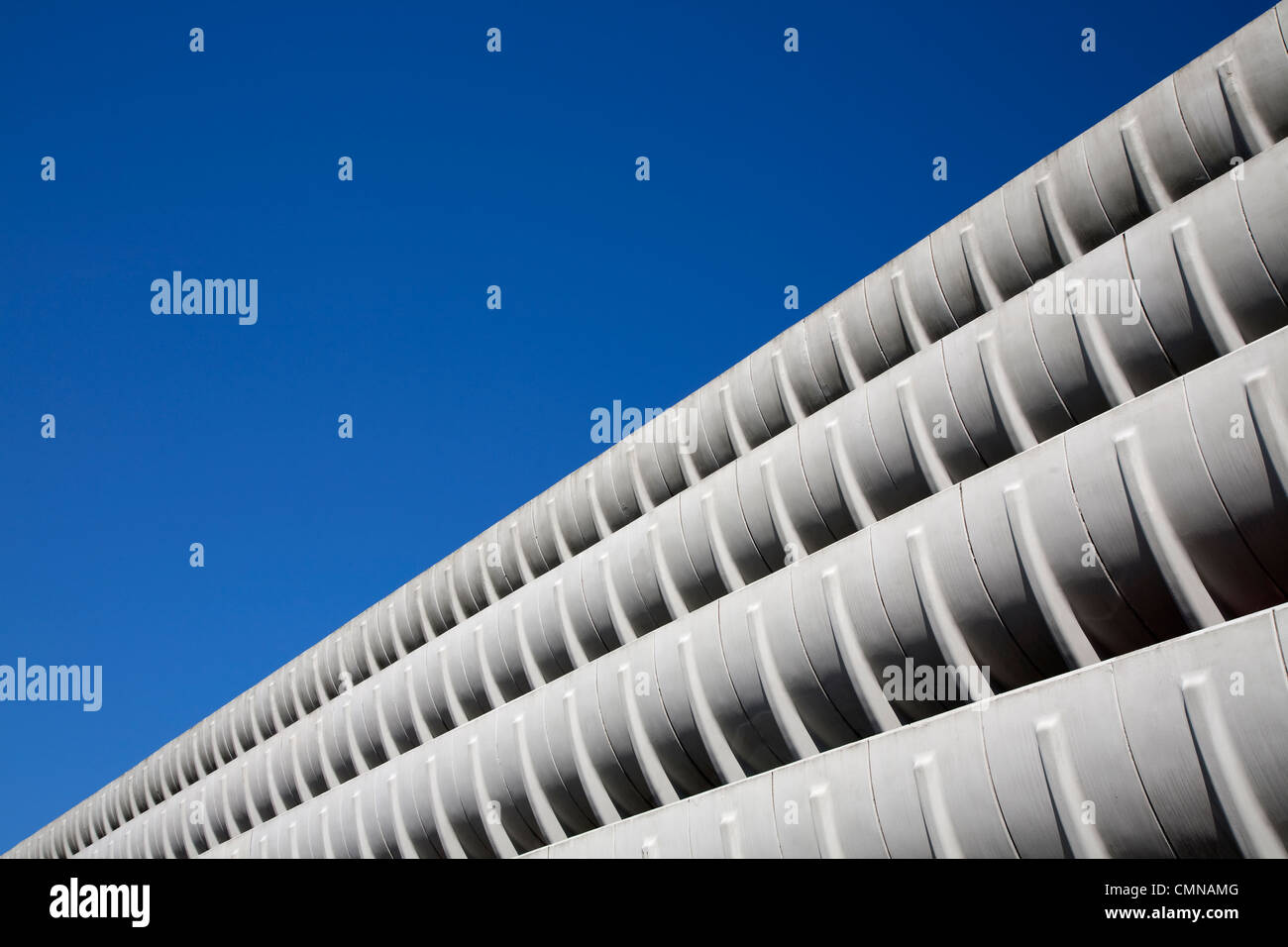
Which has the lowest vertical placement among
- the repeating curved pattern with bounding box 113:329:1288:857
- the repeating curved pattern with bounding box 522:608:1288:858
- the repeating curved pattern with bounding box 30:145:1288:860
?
the repeating curved pattern with bounding box 522:608:1288:858

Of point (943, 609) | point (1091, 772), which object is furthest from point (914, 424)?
point (1091, 772)

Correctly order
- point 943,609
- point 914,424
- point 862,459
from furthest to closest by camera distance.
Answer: point 862,459, point 914,424, point 943,609

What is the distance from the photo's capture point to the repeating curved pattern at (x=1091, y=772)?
12.1 m

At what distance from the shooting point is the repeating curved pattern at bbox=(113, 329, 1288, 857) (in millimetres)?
17266

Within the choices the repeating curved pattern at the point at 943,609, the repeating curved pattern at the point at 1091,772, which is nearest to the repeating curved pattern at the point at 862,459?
the repeating curved pattern at the point at 943,609

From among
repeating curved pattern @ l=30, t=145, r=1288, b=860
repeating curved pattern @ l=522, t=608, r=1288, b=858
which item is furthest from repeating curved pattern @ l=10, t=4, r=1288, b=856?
repeating curved pattern @ l=522, t=608, r=1288, b=858

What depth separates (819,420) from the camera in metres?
31.4

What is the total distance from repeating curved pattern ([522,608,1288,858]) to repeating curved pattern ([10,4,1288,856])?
4565 millimetres

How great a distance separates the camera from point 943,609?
20.8 metres

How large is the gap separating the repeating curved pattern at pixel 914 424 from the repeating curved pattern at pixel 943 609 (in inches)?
4.6

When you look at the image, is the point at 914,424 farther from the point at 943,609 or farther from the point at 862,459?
the point at 943,609

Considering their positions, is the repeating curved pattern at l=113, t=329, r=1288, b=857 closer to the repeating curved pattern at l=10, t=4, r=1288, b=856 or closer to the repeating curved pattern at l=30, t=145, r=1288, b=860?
the repeating curved pattern at l=10, t=4, r=1288, b=856

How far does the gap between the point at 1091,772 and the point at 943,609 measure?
7.15m
